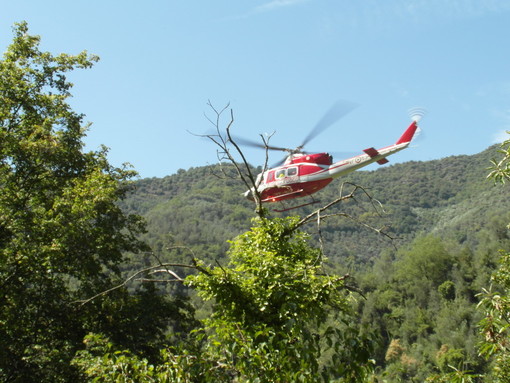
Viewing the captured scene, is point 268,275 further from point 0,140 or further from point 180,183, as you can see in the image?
point 180,183

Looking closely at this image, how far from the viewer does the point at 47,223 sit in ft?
31.7

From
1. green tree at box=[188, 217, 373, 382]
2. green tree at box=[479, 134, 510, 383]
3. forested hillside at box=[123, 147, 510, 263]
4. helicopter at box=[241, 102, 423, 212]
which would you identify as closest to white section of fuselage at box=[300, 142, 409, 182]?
helicopter at box=[241, 102, 423, 212]

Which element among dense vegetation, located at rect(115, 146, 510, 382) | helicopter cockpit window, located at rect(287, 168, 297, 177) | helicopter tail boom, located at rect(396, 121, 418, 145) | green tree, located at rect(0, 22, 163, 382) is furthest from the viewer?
dense vegetation, located at rect(115, 146, 510, 382)

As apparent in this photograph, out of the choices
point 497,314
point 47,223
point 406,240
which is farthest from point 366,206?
point 497,314

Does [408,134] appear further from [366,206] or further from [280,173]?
[366,206]

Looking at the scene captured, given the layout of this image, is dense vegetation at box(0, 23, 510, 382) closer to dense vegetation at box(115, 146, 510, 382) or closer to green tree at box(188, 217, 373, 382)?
green tree at box(188, 217, 373, 382)

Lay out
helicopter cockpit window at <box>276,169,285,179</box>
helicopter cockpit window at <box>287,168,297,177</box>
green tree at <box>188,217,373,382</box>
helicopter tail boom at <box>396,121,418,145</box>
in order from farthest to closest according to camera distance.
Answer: helicopter cockpit window at <box>276,169,285,179</box> → helicopter cockpit window at <box>287,168,297,177</box> → helicopter tail boom at <box>396,121,418,145</box> → green tree at <box>188,217,373,382</box>

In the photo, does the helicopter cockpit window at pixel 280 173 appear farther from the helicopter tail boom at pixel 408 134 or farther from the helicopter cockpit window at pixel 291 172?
the helicopter tail boom at pixel 408 134

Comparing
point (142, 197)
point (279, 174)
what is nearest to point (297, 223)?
point (279, 174)

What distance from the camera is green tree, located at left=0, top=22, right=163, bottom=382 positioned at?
9453 mm

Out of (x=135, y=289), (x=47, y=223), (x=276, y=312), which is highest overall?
(x=47, y=223)

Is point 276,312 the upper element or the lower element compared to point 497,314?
upper

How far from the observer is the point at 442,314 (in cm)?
5731

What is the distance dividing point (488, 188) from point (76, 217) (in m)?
122
